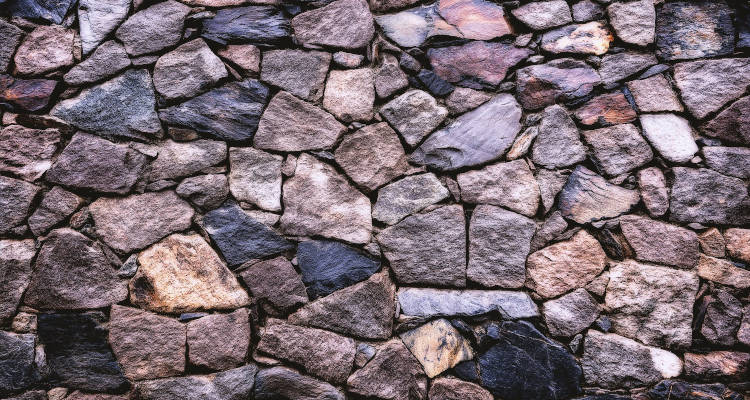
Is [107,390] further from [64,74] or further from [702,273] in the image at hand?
[702,273]

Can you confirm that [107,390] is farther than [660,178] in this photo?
No

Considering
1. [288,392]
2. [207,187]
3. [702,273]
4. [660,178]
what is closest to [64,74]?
[207,187]

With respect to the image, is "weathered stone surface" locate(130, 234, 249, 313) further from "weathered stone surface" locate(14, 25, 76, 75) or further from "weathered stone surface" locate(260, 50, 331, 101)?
"weathered stone surface" locate(14, 25, 76, 75)

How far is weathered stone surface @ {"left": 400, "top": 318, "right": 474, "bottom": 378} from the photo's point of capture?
67.1 inches

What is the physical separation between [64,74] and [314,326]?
1605 millimetres

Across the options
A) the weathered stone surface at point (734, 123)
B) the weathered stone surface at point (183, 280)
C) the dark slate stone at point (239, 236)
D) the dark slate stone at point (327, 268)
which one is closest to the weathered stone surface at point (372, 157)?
the dark slate stone at point (327, 268)

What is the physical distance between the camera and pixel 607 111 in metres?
1.80

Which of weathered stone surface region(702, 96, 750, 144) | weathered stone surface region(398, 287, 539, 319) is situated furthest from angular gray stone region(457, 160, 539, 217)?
weathered stone surface region(702, 96, 750, 144)

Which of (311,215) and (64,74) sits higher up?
(64,74)

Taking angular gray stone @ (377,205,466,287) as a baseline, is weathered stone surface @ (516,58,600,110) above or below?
above

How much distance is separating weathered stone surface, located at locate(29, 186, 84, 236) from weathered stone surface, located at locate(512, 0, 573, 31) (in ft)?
7.28

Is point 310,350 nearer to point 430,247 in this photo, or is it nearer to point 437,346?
point 437,346

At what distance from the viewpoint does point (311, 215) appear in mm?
1769

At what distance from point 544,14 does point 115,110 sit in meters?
2.06
